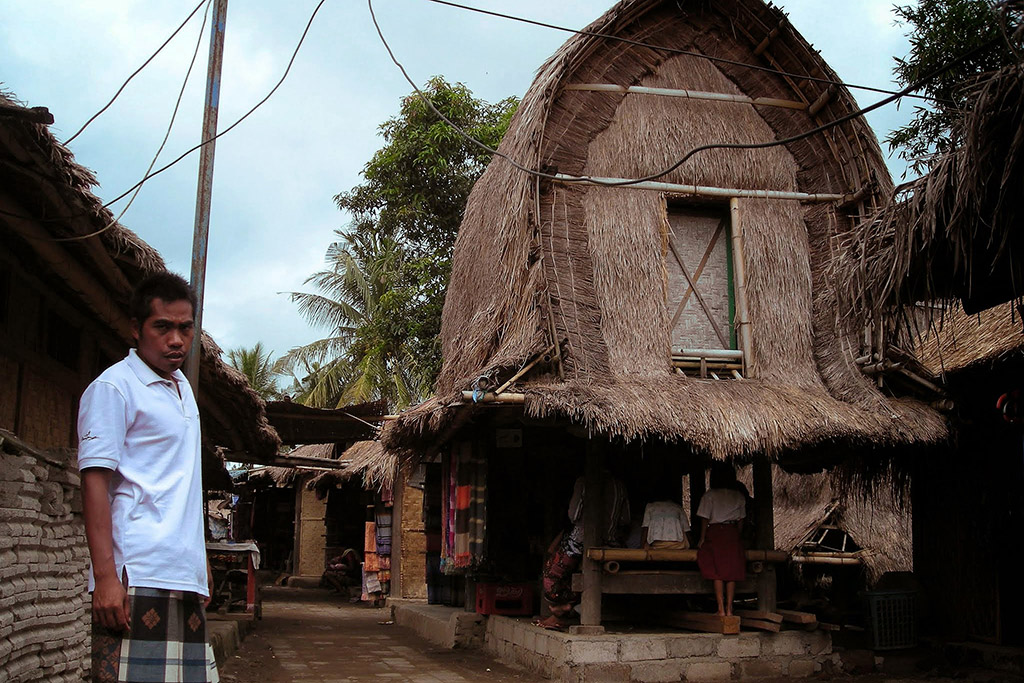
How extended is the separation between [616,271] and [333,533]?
15.1 meters

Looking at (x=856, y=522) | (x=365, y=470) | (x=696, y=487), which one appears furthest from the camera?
(x=365, y=470)

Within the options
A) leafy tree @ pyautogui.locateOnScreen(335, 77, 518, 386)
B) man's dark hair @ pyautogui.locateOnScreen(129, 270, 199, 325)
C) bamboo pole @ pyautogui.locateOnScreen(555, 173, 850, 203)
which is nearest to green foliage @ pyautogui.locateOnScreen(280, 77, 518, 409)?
leafy tree @ pyautogui.locateOnScreen(335, 77, 518, 386)

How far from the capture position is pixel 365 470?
17.0 m

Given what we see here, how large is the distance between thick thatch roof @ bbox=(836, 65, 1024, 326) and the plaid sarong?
14.1ft

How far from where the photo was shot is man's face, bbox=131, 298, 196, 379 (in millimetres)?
2961

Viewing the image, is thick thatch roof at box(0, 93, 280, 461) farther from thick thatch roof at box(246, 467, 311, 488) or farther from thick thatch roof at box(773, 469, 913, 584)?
thick thatch roof at box(246, 467, 311, 488)

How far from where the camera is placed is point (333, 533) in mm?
22500

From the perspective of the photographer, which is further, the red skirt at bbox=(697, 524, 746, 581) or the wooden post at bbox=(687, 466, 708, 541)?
the wooden post at bbox=(687, 466, 708, 541)

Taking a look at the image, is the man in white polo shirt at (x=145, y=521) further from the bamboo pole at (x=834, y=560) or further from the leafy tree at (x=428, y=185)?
the leafy tree at (x=428, y=185)

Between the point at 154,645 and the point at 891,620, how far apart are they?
27.4 ft

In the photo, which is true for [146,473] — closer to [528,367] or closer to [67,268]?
[67,268]

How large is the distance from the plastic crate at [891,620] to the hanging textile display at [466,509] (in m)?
3.85

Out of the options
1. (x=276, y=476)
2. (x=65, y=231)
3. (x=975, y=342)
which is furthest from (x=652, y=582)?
(x=276, y=476)

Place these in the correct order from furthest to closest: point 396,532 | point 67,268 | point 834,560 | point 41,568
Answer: point 396,532
point 834,560
point 41,568
point 67,268
